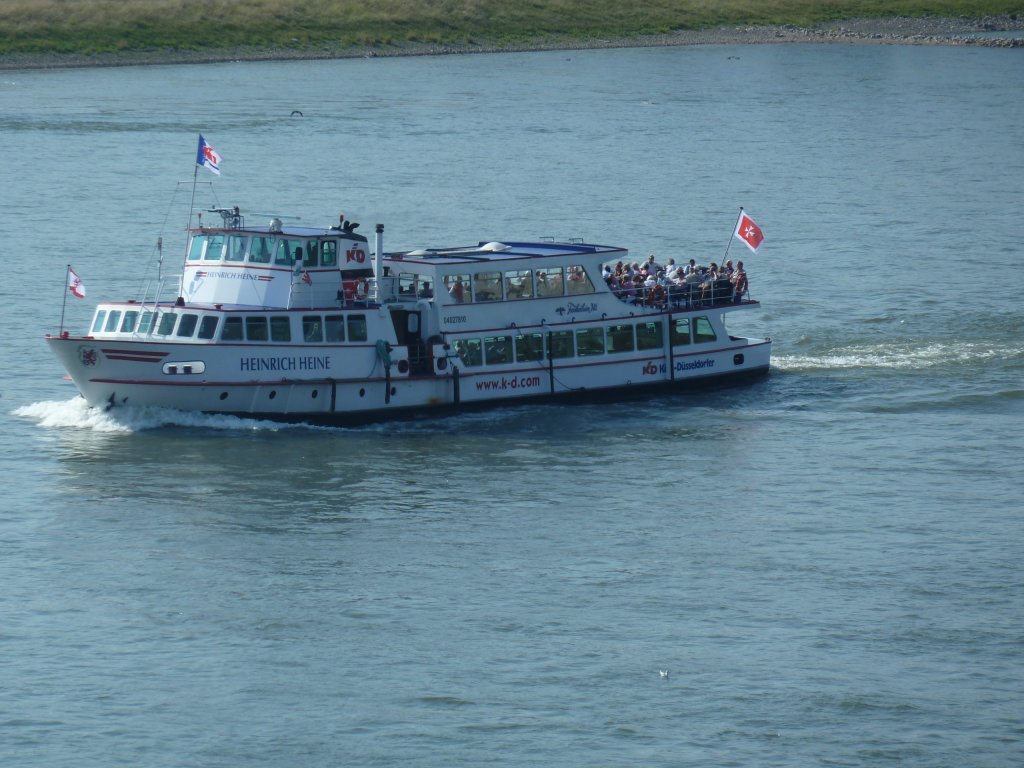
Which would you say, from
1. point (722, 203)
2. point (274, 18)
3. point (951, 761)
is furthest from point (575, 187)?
point (274, 18)

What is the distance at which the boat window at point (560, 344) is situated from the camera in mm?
49219

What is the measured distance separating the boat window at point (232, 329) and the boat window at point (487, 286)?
6.89 meters

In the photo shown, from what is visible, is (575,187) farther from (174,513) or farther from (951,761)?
(951,761)

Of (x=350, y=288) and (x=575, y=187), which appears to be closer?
(x=350, y=288)

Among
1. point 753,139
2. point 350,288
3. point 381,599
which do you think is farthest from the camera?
point 753,139

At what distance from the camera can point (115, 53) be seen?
449ft

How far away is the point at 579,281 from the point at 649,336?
2.72m

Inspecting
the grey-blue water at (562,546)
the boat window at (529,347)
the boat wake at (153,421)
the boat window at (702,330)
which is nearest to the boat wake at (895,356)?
the grey-blue water at (562,546)

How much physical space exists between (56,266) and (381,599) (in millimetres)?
35675

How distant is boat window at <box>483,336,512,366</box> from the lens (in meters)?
48.3

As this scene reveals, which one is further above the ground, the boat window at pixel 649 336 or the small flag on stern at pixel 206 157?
the small flag on stern at pixel 206 157

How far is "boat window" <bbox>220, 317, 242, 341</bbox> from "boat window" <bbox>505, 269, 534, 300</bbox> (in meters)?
7.95

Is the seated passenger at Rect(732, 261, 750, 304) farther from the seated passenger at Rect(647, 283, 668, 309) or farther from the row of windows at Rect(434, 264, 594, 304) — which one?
the row of windows at Rect(434, 264, 594, 304)

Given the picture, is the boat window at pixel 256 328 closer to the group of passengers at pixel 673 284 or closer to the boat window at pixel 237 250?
the boat window at pixel 237 250
